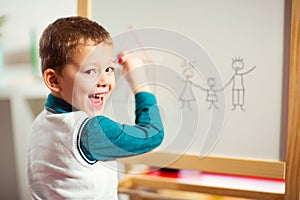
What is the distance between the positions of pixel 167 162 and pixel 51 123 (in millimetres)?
330

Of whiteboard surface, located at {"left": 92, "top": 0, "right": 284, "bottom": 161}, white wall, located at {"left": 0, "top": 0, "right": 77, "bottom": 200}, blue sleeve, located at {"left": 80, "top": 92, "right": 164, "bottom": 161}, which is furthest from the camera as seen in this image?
white wall, located at {"left": 0, "top": 0, "right": 77, "bottom": 200}

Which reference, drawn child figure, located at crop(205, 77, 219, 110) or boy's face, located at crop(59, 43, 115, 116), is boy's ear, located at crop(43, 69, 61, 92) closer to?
boy's face, located at crop(59, 43, 115, 116)

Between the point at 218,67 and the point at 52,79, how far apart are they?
1.19 ft

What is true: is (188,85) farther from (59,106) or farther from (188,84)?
(59,106)

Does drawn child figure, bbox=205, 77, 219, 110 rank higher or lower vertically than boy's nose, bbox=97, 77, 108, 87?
lower

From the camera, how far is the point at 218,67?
3.09 feet

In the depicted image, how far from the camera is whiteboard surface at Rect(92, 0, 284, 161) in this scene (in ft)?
2.94

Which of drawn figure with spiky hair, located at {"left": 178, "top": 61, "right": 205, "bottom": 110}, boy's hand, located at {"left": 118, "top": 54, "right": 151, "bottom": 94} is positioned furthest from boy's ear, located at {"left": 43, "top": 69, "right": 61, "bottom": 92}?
drawn figure with spiky hair, located at {"left": 178, "top": 61, "right": 205, "bottom": 110}

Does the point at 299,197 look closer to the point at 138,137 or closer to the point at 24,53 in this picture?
the point at 138,137

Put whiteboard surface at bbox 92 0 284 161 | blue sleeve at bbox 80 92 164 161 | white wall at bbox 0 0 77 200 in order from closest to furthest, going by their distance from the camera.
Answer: blue sleeve at bbox 80 92 164 161, whiteboard surface at bbox 92 0 284 161, white wall at bbox 0 0 77 200

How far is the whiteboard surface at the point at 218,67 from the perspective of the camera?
90cm

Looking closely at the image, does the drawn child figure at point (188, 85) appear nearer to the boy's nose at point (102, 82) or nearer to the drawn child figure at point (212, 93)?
the drawn child figure at point (212, 93)

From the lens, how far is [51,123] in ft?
2.65

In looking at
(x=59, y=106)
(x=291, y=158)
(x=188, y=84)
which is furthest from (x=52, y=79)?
(x=291, y=158)
